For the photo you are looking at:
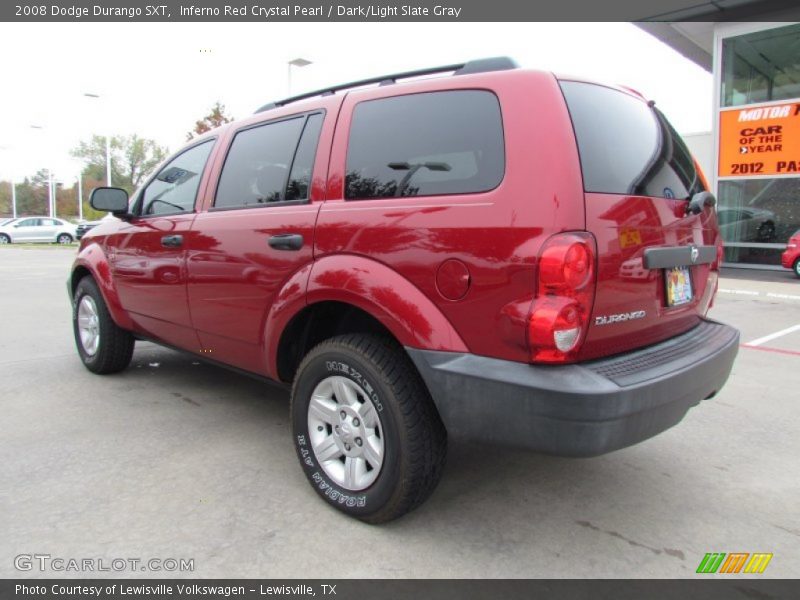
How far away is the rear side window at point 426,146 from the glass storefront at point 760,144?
15.6 meters

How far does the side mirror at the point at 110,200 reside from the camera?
4.11m

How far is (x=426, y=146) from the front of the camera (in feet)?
8.18

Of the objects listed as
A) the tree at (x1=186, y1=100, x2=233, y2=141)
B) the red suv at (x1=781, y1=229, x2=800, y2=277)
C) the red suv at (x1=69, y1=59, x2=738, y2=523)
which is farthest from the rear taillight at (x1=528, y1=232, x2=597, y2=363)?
the tree at (x1=186, y1=100, x2=233, y2=141)

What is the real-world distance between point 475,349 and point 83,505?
6.46 feet

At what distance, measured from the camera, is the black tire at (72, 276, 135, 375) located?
15.1ft

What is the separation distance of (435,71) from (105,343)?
342 cm

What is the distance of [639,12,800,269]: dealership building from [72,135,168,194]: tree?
207 feet

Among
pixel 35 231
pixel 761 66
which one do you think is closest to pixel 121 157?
pixel 35 231

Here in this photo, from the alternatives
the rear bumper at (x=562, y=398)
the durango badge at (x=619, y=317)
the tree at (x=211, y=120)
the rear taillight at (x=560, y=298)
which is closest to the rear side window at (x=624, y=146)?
the rear taillight at (x=560, y=298)

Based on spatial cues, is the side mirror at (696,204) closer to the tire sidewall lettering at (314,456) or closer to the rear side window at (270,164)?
the tire sidewall lettering at (314,456)

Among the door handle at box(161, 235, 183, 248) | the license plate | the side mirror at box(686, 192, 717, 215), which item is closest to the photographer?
the license plate

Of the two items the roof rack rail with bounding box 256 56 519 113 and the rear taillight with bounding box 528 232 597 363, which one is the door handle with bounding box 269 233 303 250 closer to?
the roof rack rail with bounding box 256 56 519 113
